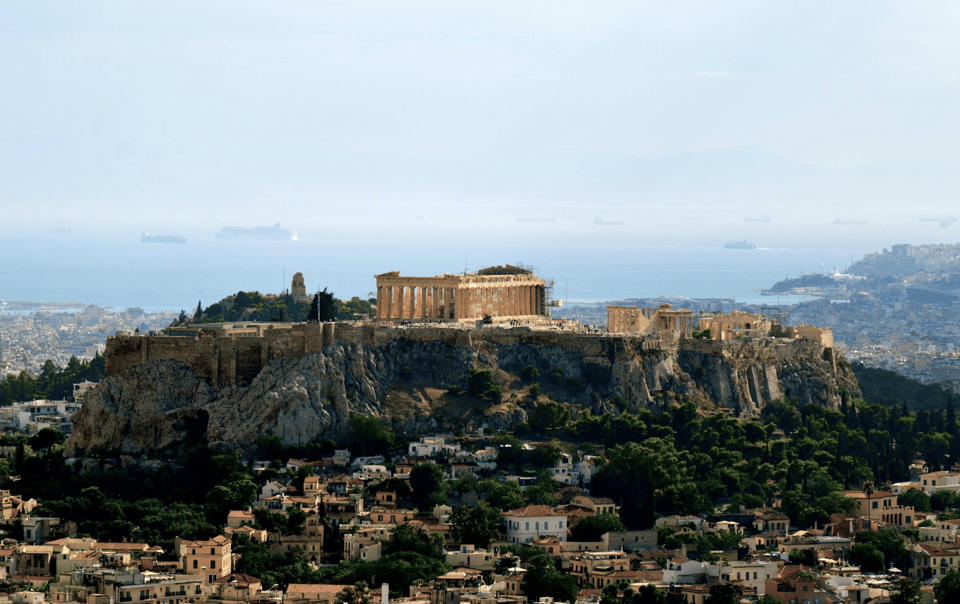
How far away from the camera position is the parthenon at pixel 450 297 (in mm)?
106750

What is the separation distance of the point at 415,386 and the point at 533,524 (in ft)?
57.6

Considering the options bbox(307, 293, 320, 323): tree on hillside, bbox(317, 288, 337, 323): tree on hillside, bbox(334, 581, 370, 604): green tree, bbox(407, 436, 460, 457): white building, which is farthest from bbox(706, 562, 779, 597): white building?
bbox(317, 288, 337, 323): tree on hillside

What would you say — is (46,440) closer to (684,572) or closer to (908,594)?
(684,572)

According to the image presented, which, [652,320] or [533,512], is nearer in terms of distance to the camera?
[533,512]

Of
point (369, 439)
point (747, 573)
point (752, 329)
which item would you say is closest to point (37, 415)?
point (369, 439)

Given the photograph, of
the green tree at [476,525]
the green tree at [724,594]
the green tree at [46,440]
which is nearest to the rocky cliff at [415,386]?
the green tree at [46,440]

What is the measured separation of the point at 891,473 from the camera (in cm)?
9656

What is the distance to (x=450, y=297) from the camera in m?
107

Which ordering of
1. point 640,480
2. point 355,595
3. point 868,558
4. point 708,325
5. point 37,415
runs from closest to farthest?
point 355,595 < point 868,558 < point 640,480 < point 708,325 < point 37,415

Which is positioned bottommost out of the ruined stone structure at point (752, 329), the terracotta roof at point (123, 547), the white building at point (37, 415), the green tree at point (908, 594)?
the green tree at point (908, 594)

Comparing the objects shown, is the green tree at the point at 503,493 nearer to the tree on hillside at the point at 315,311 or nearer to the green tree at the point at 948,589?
the tree on hillside at the point at 315,311

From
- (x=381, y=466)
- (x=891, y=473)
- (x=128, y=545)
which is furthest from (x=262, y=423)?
(x=891, y=473)

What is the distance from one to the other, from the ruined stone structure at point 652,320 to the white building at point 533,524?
85.7ft

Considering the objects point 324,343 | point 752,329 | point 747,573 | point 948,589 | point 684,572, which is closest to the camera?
point 948,589
